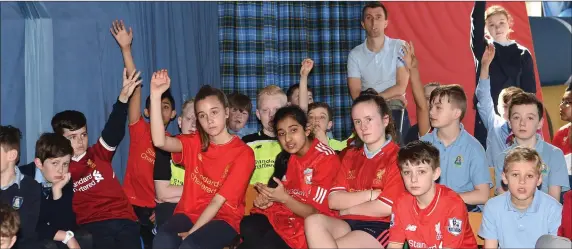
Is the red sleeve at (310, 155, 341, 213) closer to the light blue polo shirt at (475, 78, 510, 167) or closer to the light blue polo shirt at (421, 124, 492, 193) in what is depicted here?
the light blue polo shirt at (421, 124, 492, 193)

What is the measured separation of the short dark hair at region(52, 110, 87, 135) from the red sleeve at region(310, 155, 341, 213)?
5.02ft

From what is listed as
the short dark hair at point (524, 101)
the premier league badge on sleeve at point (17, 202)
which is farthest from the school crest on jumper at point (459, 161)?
the premier league badge on sleeve at point (17, 202)

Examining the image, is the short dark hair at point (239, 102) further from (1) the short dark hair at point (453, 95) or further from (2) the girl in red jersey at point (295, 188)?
(1) the short dark hair at point (453, 95)

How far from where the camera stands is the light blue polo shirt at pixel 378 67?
22.4 feet

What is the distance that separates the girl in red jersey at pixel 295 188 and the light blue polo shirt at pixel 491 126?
1341mm

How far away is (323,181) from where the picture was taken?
497cm

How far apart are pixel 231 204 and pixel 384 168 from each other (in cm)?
90

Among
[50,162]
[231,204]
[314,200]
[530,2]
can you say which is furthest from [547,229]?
[530,2]

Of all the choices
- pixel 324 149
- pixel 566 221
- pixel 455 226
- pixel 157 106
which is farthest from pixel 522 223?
pixel 157 106

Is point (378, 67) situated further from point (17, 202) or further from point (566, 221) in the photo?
point (17, 202)

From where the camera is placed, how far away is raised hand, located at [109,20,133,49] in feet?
19.6

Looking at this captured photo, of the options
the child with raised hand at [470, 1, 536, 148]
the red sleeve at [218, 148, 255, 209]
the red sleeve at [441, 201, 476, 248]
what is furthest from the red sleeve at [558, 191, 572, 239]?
the child with raised hand at [470, 1, 536, 148]

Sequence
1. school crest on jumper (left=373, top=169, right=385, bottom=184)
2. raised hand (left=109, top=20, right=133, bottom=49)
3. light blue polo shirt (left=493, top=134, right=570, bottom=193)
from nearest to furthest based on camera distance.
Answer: school crest on jumper (left=373, top=169, right=385, bottom=184) < light blue polo shirt (left=493, top=134, right=570, bottom=193) < raised hand (left=109, top=20, right=133, bottom=49)

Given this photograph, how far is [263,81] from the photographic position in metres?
7.00
